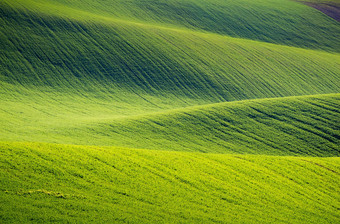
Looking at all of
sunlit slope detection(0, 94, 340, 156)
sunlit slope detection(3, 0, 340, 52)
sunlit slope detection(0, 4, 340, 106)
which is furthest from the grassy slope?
sunlit slope detection(3, 0, 340, 52)

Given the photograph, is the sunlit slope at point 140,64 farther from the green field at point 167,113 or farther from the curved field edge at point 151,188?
the curved field edge at point 151,188

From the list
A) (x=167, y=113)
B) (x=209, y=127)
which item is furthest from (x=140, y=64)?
(x=209, y=127)

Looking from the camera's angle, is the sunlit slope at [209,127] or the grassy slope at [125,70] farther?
the grassy slope at [125,70]

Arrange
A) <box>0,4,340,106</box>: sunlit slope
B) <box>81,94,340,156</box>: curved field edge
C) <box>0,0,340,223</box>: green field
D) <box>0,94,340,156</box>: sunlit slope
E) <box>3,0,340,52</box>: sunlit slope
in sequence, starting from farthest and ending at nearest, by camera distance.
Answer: <box>3,0,340,52</box>: sunlit slope → <box>0,4,340,106</box>: sunlit slope → <box>81,94,340,156</box>: curved field edge → <box>0,94,340,156</box>: sunlit slope → <box>0,0,340,223</box>: green field

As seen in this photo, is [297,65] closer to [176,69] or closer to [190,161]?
[176,69]

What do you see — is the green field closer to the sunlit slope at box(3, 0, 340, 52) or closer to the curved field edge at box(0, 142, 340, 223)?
the curved field edge at box(0, 142, 340, 223)

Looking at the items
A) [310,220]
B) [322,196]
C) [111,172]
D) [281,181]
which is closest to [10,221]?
[111,172]

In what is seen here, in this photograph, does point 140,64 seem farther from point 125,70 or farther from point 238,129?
point 238,129

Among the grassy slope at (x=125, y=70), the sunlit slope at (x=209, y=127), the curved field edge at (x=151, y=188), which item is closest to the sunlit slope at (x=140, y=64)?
the grassy slope at (x=125, y=70)
